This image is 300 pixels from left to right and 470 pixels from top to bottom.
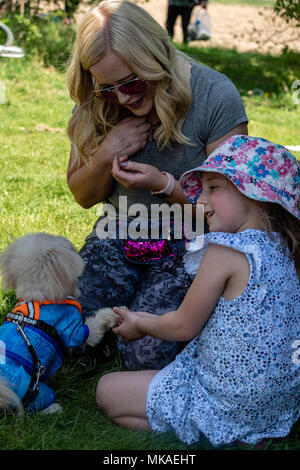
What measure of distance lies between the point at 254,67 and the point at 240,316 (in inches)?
418

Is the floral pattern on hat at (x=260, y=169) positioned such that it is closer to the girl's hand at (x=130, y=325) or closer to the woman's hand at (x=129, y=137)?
the girl's hand at (x=130, y=325)

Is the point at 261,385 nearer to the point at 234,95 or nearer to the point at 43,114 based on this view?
the point at 234,95

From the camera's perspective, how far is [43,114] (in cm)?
803

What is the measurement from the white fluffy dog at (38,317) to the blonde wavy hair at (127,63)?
2.56 feet

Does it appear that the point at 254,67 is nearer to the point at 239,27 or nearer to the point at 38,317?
the point at 239,27

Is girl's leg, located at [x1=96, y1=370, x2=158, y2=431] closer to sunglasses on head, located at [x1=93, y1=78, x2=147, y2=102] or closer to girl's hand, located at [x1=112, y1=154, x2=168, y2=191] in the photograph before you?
girl's hand, located at [x1=112, y1=154, x2=168, y2=191]

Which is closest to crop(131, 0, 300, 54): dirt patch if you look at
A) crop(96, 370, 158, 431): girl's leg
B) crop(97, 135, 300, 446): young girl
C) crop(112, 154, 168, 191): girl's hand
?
crop(112, 154, 168, 191): girl's hand

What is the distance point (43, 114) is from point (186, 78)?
5.23m

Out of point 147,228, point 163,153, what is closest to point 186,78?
point 163,153

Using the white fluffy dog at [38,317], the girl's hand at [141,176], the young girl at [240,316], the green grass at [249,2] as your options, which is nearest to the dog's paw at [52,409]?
the white fluffy dog at [38,317]

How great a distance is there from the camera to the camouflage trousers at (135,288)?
296 centimetres

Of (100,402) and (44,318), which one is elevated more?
(44,318)

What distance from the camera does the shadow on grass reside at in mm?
9469

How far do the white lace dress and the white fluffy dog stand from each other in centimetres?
50
